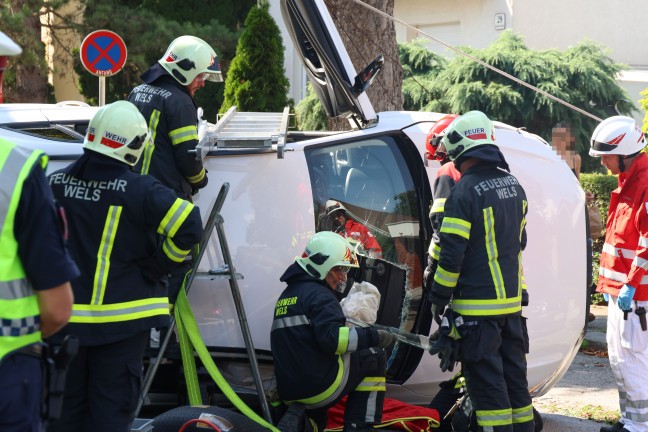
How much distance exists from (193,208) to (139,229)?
0.81 ft

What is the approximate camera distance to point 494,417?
4742 millimetres

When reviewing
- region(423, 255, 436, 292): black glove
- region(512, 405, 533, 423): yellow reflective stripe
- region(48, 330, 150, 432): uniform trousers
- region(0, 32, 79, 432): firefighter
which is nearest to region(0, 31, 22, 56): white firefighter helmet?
region(0, 32, 79, 432): firefighter

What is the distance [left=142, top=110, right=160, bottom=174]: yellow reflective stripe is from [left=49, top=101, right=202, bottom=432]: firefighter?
63 centimetres

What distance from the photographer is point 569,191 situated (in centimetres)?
566

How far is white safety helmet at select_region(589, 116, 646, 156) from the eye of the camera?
5668 millimetres

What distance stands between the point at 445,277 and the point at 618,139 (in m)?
1.70

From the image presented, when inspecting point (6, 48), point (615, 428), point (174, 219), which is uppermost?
point (6, 48)

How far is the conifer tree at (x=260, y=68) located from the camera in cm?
1121

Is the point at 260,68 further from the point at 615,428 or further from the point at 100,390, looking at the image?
the point at 100,390

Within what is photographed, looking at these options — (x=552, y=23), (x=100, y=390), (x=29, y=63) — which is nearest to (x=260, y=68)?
(x=29, y=63)

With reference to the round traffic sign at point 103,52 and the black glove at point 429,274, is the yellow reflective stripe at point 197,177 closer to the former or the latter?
the black glove at point 429,274

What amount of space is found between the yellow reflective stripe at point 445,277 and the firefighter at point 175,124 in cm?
126

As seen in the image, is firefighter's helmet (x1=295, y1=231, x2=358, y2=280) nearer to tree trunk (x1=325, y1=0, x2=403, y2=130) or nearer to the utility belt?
the utility belt

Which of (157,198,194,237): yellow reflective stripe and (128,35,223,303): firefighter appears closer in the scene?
(157,198,194,237): yellow reflective stripe
